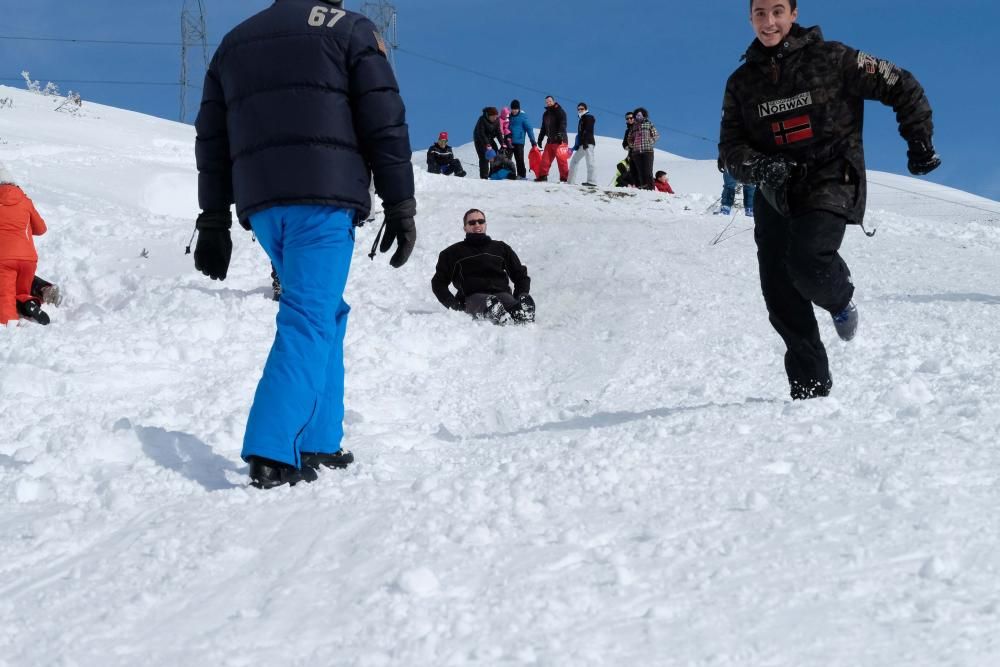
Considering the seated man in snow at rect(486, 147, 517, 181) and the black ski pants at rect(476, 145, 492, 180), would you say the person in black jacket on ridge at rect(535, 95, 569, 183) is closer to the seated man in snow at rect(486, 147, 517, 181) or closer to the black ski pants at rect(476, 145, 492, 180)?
the seated man in snow at rect(486, 147, 517, 181)

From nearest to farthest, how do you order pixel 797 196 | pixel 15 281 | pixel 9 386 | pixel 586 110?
1. pixel 797 196
2. pixel 9 386
3. pixel 15 281
4. pixel 586 110

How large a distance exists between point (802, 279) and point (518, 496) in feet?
6.14

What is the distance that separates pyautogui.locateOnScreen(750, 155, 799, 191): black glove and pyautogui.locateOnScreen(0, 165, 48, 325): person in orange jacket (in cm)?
585

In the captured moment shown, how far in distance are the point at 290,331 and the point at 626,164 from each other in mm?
16083

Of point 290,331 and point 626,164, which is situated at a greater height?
point 626,164

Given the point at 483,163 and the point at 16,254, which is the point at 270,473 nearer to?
the point at 16,254

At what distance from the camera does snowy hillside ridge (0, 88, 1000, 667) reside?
1880 mm

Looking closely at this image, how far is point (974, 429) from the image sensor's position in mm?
3068

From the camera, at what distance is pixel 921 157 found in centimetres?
383

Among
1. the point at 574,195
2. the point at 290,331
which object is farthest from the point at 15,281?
the point at 574,195

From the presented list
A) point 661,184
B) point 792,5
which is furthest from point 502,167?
point 792,5

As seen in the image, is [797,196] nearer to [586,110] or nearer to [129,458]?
[129,458]

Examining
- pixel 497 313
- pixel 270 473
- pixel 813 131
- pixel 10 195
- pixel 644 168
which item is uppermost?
pixel 644 168

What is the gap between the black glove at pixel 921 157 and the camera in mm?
3824
